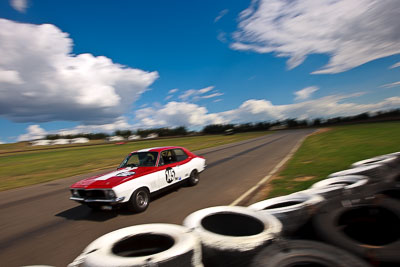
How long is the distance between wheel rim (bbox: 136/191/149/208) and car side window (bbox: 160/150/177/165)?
1.27 metres

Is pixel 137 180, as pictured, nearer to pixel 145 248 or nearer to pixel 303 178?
pixel 145 248

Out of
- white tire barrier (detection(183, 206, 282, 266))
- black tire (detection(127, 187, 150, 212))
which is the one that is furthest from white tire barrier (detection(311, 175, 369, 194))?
black tire (detection(127, 187, 150, 212))

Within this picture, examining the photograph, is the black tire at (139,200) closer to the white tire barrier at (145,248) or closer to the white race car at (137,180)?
the white race car at (137,180)

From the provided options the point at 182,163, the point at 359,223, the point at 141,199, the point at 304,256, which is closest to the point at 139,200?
the point at 141,199

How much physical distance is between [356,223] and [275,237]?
1.36 m

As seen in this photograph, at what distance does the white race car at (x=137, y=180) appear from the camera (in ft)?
16.2

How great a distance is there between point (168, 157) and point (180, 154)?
86 cm

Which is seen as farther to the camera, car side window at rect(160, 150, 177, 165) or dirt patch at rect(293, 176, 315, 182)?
dirt patch at rect(293, 176, 315, 182)

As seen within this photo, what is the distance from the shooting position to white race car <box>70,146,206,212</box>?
4949 mm

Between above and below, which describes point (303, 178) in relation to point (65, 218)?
below

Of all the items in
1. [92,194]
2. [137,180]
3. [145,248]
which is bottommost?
[145,248]

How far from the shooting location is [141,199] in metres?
5.41

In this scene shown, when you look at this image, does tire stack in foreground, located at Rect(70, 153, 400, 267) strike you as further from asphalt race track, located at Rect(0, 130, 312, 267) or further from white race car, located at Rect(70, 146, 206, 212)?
white race car, located at Rect(70, 146, 206, 212)

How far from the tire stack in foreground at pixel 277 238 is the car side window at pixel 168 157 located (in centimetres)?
351
